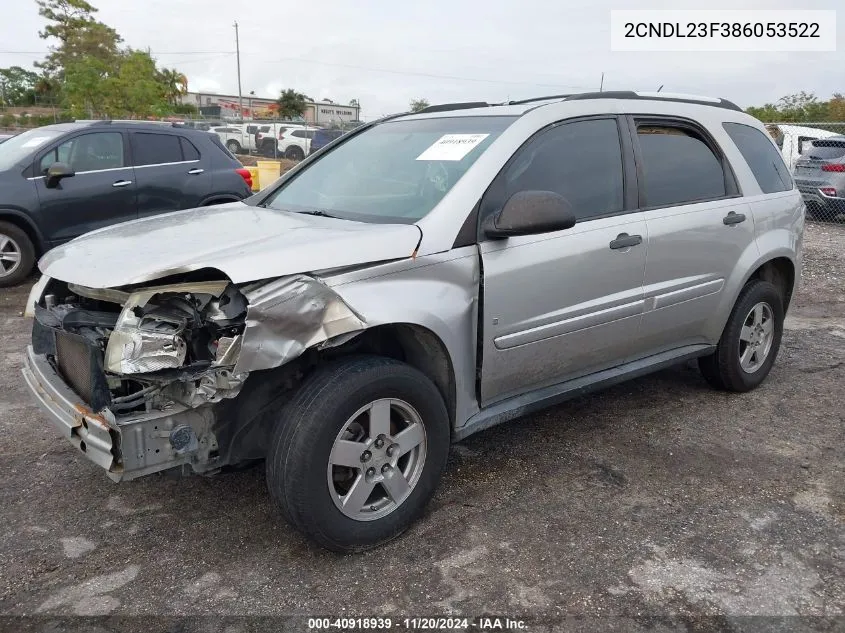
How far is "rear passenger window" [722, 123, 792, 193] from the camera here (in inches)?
178

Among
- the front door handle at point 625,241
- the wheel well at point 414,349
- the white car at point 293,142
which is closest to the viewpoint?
the wheel well at point 414,349

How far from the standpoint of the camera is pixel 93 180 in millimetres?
7508

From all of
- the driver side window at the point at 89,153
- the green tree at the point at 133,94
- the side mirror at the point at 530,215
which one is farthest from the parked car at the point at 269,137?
the side mirror at the point at 530,215

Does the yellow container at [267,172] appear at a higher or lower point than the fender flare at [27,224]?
higher

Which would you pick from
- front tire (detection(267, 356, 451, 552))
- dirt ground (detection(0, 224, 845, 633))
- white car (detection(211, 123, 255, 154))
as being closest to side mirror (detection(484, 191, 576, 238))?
front tire (detection(267, 356, 451, 552))

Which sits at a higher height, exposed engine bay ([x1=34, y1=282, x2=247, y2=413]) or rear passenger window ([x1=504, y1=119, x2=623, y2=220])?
rear passenger window ([x1=504, y1=119, x2=623, y2=220])

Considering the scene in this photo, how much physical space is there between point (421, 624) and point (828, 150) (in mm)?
13239

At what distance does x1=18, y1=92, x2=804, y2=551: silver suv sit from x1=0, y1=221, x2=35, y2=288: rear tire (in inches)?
173

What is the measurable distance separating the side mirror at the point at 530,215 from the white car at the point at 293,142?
25.0 meters

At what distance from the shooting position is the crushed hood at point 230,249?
2.55 metres

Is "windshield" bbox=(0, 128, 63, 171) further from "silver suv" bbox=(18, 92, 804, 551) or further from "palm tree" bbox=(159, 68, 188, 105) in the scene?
"palm tree" bbox=(159, 68, 188, 105)

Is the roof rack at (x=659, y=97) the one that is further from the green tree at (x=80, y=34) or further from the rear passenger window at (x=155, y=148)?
the green tree at (x=80, y=34)

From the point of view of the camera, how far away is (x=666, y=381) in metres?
5.04

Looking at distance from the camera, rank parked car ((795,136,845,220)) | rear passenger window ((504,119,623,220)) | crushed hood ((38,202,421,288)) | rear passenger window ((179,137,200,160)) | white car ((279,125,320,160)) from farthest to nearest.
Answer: white car ((279,125,320,160)), parked car ((795,136,845,220)), rear passenger window ((179,137,200,160)), rear passenger window ((504,119,623,220)), crushed hood ((38,202,421,288))
